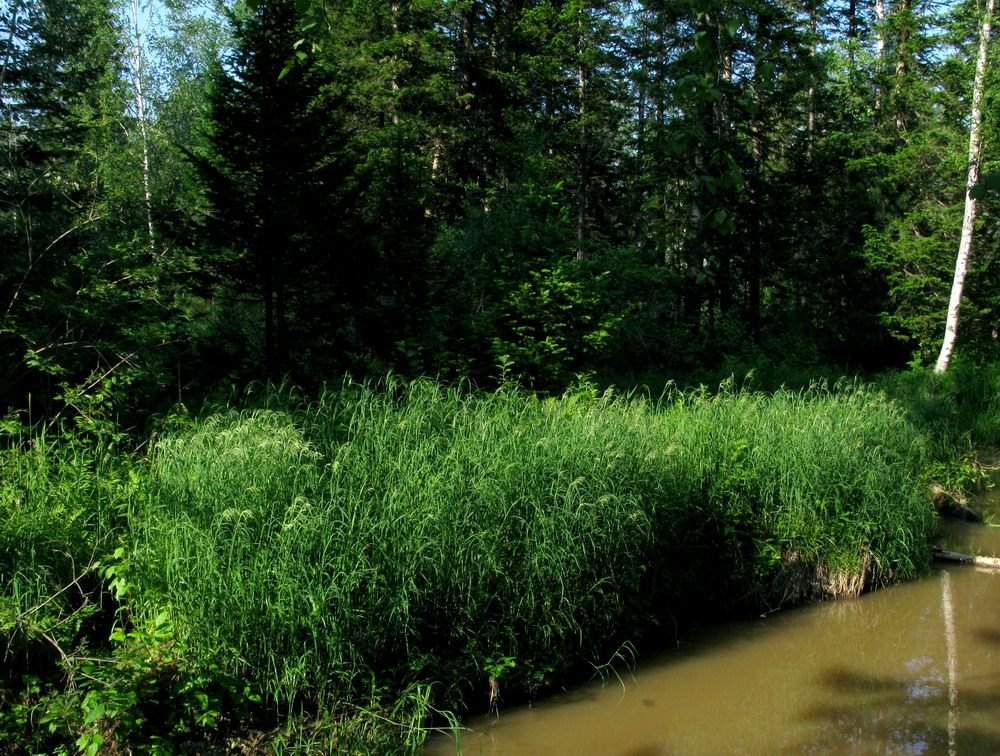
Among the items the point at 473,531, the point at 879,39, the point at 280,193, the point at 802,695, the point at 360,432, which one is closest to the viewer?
the point at 473,531

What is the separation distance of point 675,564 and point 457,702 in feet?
7.63

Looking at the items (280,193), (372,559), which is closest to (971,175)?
(280,193)

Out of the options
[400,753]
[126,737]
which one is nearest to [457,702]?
[400,753]

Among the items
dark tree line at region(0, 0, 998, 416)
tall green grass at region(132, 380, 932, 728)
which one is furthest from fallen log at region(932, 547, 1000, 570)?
dark tree line at region(0, 0, 998, 416)

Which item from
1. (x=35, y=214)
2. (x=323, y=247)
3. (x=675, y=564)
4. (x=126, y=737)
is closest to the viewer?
(x=126, y=737)

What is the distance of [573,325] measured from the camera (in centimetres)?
1130

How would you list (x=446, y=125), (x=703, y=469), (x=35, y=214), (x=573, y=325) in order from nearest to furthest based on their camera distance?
(x=703, y=469)
(x=35, y=214)
(x=573, y=325)
(x=446, y=125)

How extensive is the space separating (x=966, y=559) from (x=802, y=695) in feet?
11.5

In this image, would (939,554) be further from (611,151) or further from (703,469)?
(611,151)

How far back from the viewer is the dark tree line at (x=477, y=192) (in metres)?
7.32

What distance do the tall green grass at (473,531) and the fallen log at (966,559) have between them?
57cm

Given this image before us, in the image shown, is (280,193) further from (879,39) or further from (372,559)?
(879,39)

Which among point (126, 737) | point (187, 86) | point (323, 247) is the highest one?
point (187, 86)

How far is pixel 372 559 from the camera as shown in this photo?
4789 mm
